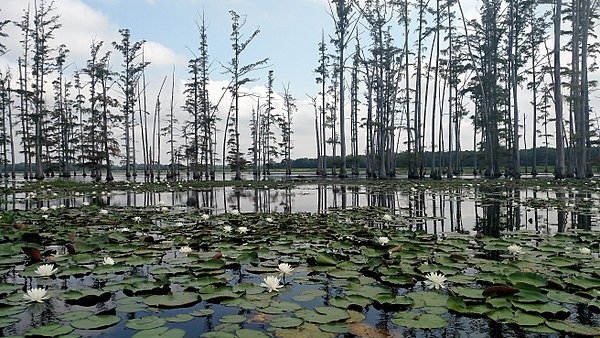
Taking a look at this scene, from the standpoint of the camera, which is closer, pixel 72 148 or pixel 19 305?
pixel 19 305

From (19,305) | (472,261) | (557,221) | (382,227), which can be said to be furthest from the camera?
(557,221)

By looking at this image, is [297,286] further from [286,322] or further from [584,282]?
[584,282]

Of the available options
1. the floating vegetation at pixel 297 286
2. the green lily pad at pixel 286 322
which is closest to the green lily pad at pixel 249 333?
the floating vegetation at pixel 297 286

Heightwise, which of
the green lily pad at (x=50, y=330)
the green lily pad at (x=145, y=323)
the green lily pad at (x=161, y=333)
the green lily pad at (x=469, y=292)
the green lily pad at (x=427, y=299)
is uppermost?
the green lily pad at (x=50, y=330)

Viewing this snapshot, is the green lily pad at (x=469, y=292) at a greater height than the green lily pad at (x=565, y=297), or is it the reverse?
the green lily pad at (x=469, y=292)

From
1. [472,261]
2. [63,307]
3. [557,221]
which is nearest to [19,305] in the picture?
[63,307]

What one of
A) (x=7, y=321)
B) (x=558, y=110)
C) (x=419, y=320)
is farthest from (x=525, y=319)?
(x=558, y=110)

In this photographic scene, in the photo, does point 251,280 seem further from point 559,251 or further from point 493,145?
point 493,145

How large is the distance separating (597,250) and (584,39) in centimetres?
2123

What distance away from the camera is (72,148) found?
42656 mm

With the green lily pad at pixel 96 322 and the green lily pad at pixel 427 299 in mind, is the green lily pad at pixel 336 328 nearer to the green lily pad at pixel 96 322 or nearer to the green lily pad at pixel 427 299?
the green lily pad at pixel 427 299

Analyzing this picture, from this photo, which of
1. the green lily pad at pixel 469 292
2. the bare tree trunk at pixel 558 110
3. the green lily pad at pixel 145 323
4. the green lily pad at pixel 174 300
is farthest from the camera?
the bare tree trunk at pixel 558 110

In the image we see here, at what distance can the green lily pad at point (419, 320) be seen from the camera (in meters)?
1.86

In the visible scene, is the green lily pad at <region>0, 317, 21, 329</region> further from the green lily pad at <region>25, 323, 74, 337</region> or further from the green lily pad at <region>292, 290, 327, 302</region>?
the green lily pad at <region>292, 290, 327, 302</region>
